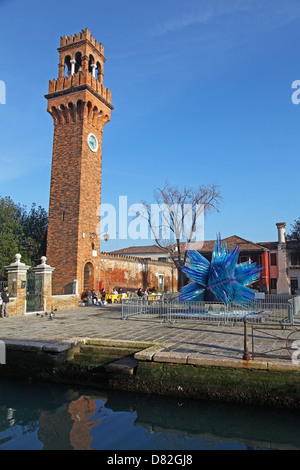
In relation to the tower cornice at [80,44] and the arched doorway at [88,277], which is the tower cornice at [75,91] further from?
the arched doorway at [88,277]

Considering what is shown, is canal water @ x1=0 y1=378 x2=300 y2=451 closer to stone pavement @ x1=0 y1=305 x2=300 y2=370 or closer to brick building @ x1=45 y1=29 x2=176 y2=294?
stone pavement @ x1=0 y1=305 x2=300 y2=370

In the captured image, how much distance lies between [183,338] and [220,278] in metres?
5.15

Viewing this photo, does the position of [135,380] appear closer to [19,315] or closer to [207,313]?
[207,313]

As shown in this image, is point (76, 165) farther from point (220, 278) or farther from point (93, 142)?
point (220, 278)

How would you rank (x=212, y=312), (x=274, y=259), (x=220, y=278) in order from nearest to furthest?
1. (x=212, y=312)
2. (x=220, y=278)
3. (x=274, y=259)

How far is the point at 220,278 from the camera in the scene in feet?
44.7

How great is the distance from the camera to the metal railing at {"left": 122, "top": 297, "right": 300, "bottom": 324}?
12.1 meters

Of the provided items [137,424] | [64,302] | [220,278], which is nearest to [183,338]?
[137,424]

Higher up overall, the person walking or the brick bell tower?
the brick bell tower

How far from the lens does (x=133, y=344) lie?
8.09m

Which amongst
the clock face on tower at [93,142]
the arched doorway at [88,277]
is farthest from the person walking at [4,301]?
the clock face on tower at [93,142]

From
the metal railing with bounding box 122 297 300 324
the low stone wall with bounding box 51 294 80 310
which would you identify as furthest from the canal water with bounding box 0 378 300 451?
the low stone wall with bounding box 51 294 80 310

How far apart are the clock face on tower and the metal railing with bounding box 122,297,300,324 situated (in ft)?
45.1

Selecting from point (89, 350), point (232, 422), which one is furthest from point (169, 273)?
point (232, 422)
